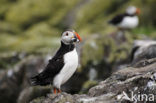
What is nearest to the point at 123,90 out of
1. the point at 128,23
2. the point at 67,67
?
the point at 67,67

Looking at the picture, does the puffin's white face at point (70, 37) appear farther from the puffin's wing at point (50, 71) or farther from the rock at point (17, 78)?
the rock at point (17, 78)

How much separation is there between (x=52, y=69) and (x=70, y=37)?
2.78ft

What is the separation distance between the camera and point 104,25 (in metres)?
25.8

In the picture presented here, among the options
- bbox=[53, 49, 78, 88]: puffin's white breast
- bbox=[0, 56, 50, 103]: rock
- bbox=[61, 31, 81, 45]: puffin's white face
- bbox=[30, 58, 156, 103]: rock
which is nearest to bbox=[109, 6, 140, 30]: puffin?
bbox=[0, 56, 50, 103]: rock

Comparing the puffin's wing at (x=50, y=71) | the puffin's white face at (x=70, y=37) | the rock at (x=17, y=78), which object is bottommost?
the puffin's wing at (x=50, y=71)

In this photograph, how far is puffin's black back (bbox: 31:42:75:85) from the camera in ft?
31.0

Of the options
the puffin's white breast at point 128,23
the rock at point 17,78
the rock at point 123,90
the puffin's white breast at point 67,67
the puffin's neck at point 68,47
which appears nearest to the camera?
the rock at point 123,90

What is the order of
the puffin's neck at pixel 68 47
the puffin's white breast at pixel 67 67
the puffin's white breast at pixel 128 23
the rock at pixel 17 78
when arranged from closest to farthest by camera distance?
the puffin's white breast at pixel 67 67, the puffin's neck at pixel 68 47, the rock at pixel 17 78, the puffin's white breast at pixel 128 23

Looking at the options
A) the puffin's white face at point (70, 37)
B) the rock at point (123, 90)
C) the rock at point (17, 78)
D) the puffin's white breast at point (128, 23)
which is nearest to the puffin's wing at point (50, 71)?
the puffin's white face at point (70, 37)

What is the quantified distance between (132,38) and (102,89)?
29.7ft

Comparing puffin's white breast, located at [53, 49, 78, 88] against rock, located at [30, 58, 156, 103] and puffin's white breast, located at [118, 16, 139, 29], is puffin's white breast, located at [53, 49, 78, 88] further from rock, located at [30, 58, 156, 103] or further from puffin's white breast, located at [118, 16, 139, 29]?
puffin's white breast, located at [118, 16, 139, 29]

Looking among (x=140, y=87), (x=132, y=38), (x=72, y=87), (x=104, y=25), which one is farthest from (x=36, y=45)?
(x=140, y=87)

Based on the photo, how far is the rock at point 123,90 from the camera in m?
7.60

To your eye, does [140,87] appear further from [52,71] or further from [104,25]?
[104,25]
